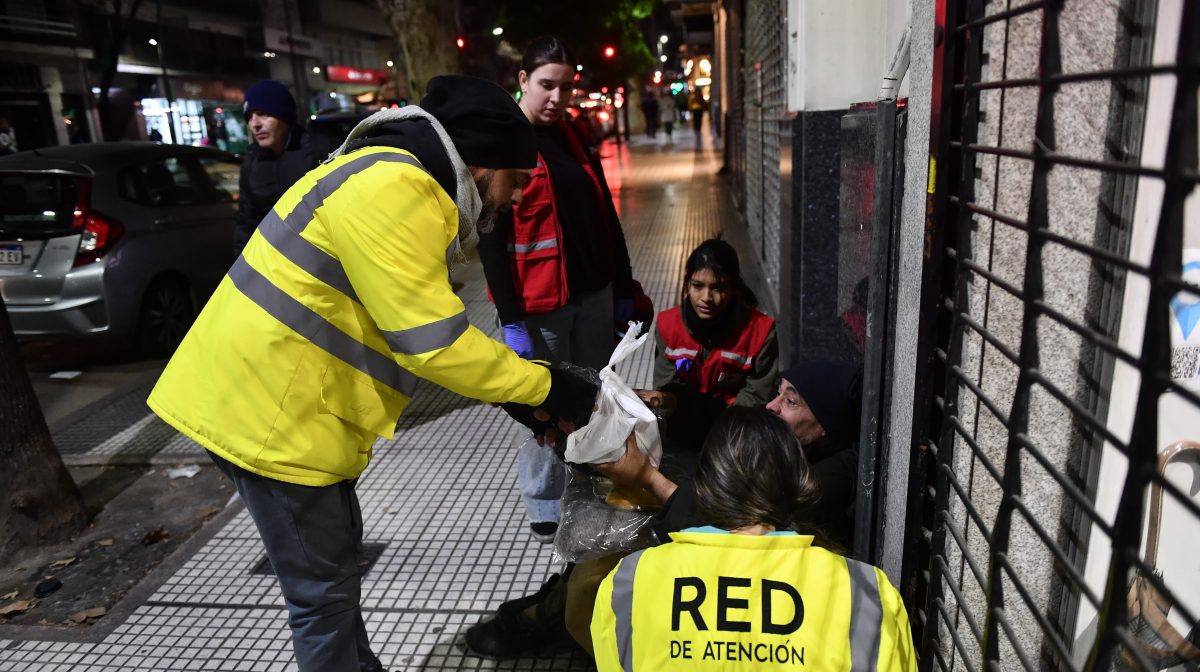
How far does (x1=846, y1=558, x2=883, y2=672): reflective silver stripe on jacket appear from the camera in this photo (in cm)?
149

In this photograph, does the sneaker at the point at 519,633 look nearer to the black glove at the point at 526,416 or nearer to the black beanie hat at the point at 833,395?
the black glove at the point at 526,416

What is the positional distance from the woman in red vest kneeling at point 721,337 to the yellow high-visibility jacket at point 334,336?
129 cm

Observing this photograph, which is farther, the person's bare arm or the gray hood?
the person's bare arm

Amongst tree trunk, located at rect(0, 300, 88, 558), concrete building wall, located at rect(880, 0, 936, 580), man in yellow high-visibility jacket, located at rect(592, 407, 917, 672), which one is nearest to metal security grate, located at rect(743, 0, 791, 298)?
concrete building wall, located at rect(880, 0, 936, 580)

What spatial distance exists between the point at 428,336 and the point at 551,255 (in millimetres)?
1238

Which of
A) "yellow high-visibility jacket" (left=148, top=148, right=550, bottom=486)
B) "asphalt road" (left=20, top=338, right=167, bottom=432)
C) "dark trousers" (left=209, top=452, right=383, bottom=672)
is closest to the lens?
"yellow high-visibility jacket" (left=148, top=148, right=550, bottom=486)

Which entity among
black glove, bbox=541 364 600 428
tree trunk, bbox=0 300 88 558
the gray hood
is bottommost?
tree trunk, bbox=0 300 88 558

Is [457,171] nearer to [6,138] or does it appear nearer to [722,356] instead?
[722,356]

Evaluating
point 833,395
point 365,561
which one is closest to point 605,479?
point 833,395

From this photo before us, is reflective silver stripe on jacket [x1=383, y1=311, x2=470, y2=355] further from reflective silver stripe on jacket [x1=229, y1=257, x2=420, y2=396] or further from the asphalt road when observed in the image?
the asphalt road

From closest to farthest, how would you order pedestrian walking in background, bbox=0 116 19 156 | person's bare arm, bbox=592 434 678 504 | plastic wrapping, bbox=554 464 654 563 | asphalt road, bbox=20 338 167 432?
1. person's bare arm, bbox=592 434 678 504
2. plastic wrapping, bbox=554 464 654 563
3. asphalt road, bbox=20 338 167 432
4. pedestrian walking in background, bbox=0 116 19 156

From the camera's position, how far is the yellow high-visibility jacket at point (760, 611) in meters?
1.50

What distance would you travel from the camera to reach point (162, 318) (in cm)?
648

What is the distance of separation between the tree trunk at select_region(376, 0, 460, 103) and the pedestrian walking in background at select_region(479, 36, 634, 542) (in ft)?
19.7
